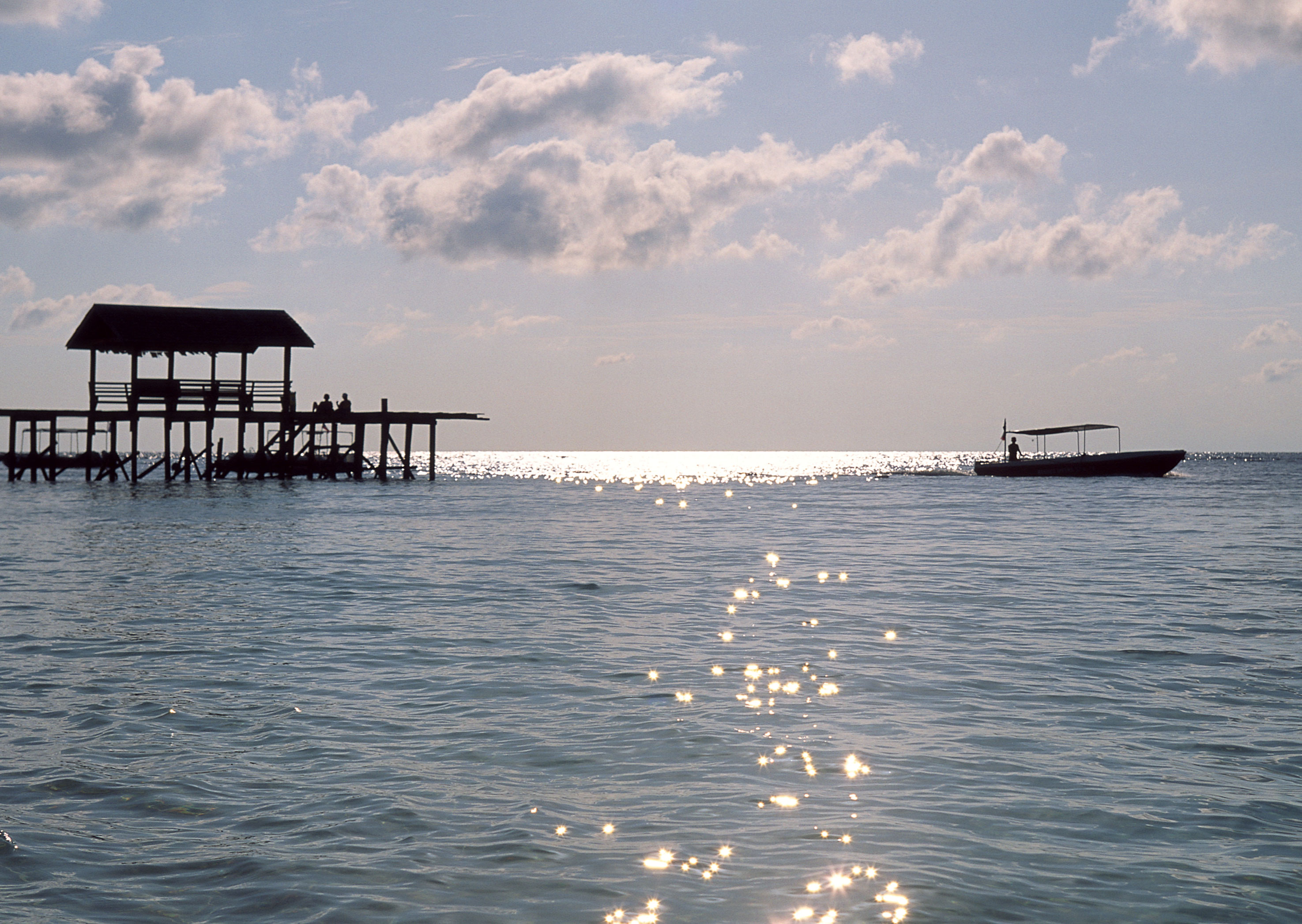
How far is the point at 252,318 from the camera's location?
4994cm

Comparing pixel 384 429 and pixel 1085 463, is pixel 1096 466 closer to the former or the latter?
pixel 1085 463

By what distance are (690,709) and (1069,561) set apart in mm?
15209

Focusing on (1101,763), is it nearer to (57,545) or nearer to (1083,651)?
(1083,651)

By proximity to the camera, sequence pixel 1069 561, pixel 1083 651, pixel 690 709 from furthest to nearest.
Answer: pixel 1069 561 < pixel 1083 651 < pixel 690 709

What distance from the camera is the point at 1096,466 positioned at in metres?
68.0

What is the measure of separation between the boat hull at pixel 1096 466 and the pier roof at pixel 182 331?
4577 cm

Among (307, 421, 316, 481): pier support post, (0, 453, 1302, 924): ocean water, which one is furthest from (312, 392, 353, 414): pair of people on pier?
(0, 453, 1302, 924): ocean water

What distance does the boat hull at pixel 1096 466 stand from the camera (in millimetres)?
67938

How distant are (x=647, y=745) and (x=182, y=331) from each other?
46.0 meters

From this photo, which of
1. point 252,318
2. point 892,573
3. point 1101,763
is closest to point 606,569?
point 892,573

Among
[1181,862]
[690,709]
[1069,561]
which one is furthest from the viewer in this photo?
[1069,561]

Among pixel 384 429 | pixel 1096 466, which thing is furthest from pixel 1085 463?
pixel 384 429

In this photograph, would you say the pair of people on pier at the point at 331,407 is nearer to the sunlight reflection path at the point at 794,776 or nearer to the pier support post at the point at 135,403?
Result: the pier support post at the point at 135,403

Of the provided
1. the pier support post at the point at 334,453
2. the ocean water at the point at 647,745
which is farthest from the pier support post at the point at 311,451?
the ocean water at the point at 647,745
